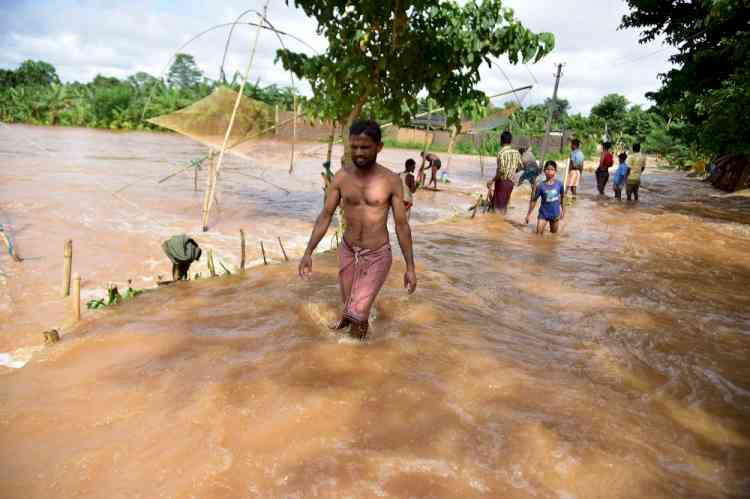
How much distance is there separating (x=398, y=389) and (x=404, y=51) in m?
5.25

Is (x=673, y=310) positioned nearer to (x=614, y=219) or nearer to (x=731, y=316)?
(x=731, y=316)

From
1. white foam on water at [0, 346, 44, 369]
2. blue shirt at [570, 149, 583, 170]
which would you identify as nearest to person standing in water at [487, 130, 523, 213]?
blue shirt at [570, 149, 583, 170]

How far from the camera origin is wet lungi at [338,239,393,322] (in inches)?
137

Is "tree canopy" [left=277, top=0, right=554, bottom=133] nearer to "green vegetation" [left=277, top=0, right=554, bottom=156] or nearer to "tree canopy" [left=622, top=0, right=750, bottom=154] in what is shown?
"green vegetation" [left=277, top=0, right=554, bottom=156]

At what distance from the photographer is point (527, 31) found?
667 cm

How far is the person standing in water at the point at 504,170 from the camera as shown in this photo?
9219mm

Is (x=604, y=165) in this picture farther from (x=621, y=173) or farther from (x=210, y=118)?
(x=210, y=118)

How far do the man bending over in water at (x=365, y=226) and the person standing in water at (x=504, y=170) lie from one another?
5.75m

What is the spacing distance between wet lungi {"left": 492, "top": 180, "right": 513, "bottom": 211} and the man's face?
7039mm

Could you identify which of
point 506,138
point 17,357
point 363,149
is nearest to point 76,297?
point 17,357

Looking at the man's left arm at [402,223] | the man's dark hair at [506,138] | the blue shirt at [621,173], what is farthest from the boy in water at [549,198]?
the blue shirt at [621,173]

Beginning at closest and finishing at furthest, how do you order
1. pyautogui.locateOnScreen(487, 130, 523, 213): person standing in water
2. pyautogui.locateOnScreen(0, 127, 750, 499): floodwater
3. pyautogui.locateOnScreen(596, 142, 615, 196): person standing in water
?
pyautogui.locateOnScreen(0, 127, 750, 499): floodwater, pyautogui.locateOnScreen(487, 130, 523, 213): person standing in water, pyautogui.locateOnScreen(596, 142, 615, 196): person standing in water

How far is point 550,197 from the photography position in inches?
328

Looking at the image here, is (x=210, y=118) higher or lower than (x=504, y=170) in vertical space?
higher
